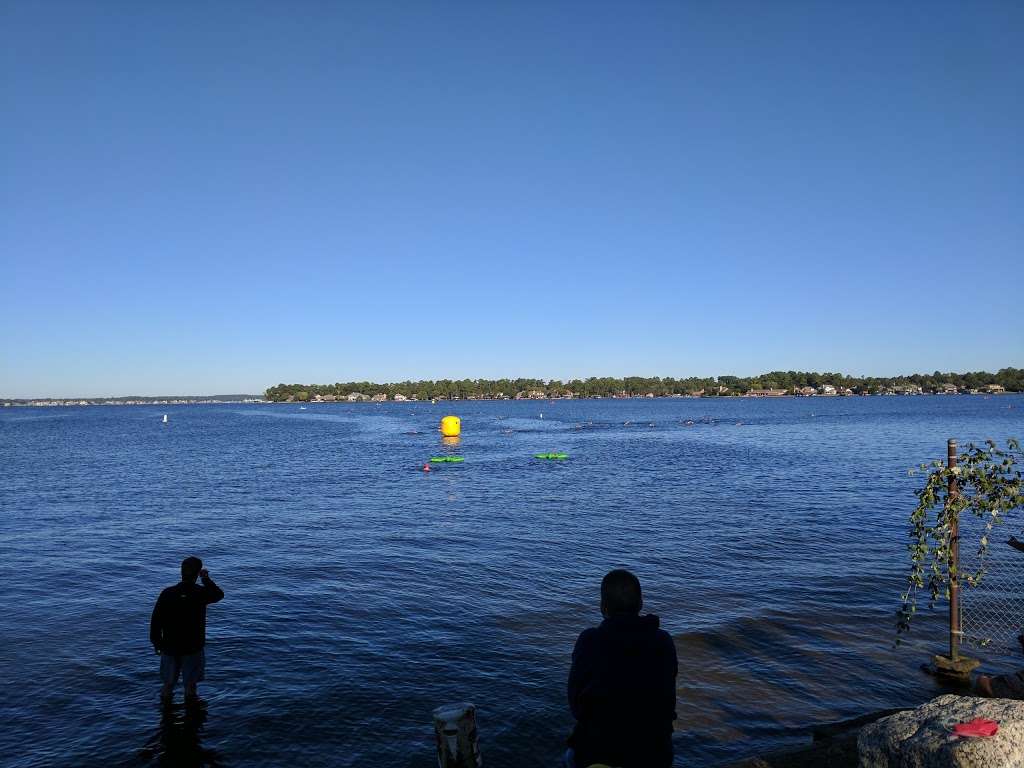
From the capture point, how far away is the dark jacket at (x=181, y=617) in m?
9.30

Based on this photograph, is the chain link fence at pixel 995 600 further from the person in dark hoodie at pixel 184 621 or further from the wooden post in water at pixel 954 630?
the person in dark hoodie at pixel 184 621

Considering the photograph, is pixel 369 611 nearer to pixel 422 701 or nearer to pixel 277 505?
pixel 422 701

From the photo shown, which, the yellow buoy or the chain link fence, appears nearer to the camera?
the chain link fence

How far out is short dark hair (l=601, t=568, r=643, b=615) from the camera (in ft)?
15.9

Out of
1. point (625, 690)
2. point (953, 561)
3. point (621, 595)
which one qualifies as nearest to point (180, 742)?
point (625, 690)

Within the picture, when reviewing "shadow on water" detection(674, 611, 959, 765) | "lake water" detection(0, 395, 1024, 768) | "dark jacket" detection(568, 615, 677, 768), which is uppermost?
"dark jacket" detection(568, 615, 677, 768)

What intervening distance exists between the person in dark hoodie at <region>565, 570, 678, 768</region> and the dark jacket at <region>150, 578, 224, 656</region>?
6.33 metres

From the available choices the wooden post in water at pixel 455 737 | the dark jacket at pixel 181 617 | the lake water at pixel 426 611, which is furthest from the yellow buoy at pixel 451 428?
the wooden post in water at pixel 455 737

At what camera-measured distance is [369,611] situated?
15.8 m

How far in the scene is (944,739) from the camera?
16.3ft

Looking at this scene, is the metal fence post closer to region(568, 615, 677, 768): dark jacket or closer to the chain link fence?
the chain link fence

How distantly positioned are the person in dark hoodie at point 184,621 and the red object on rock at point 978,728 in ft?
27.3

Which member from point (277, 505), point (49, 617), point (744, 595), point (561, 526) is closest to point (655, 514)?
point (561, 526)

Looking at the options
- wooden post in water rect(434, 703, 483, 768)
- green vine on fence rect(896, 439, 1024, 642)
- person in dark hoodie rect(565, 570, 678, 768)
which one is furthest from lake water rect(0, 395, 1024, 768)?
person in dark hoodie rect(565, 570, 678, 768)
